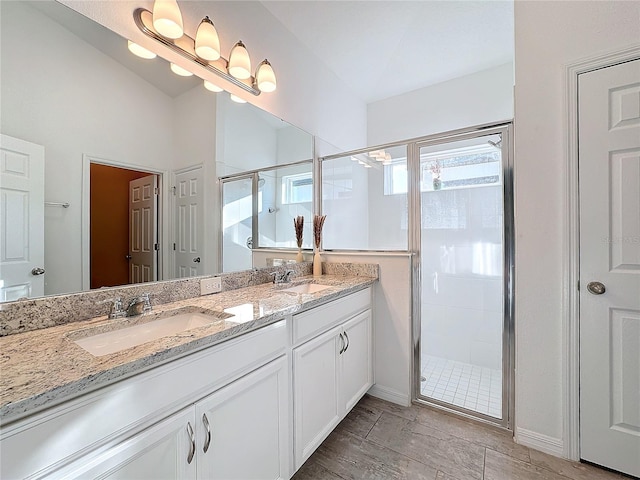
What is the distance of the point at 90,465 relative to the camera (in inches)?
25.9

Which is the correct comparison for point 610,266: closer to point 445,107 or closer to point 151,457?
point 151,457

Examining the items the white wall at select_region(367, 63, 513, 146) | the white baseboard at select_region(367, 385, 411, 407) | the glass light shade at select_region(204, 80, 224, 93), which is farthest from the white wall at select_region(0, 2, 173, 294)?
the white wall at select_region(367, 63, 513, 146)

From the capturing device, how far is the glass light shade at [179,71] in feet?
4.63

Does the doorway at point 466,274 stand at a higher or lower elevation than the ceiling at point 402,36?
lower

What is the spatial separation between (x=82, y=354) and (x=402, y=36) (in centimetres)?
288

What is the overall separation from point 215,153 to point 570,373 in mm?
2220

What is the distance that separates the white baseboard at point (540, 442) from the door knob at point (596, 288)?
81 cm

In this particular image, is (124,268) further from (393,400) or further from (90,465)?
(393,400)

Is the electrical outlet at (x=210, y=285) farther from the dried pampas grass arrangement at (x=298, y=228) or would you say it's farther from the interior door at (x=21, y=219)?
the dried pampas grass arrangement at (x=298, y=228)

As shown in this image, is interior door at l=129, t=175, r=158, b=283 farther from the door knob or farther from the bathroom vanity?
the door knob

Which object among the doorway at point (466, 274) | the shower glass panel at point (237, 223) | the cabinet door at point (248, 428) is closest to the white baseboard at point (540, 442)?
the doorway at point (466, 274)

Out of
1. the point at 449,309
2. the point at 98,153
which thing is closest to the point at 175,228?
the point at 98,153

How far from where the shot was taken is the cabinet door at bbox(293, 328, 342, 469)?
1.31 m

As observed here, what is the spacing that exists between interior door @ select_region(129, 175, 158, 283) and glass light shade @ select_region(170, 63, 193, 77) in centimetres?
54
